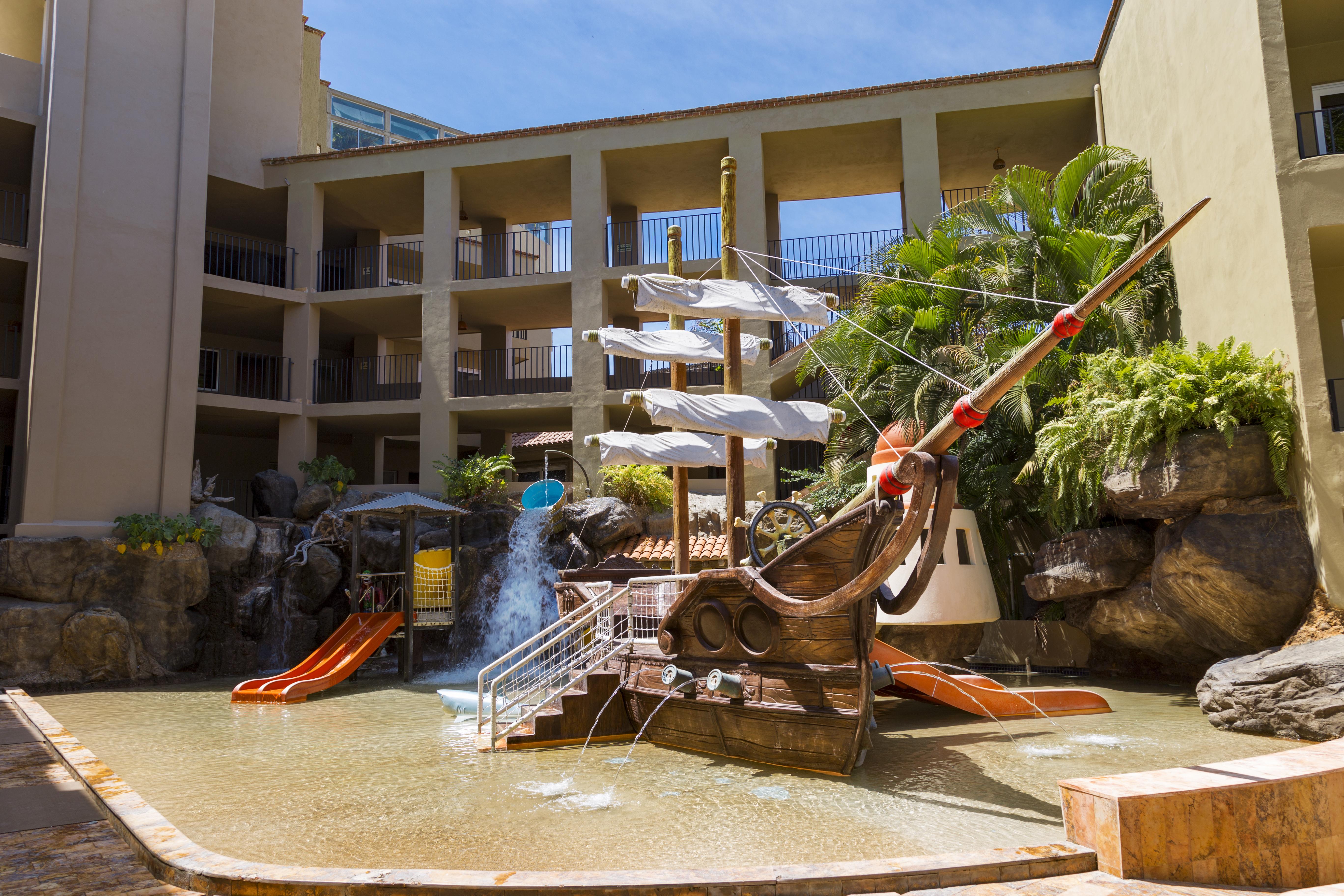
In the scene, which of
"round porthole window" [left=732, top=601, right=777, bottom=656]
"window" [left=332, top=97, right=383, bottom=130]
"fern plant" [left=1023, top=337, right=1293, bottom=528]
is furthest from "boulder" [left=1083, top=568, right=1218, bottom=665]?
"window" [left=332, top=97, right=383, bottom=130]

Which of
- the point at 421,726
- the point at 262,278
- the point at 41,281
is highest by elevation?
the point at 262,278

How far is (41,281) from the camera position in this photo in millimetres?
18641

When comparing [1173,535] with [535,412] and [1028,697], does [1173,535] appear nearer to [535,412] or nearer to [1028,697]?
[1028,697]

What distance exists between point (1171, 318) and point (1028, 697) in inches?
298

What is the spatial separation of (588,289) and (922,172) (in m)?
8.42

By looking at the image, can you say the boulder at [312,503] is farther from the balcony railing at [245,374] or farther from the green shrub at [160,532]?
the balcony railing at [245,374]

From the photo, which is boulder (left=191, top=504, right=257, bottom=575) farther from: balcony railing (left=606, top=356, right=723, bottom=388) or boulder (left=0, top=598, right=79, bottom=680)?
balcony railing (left=606, top=356, right=723, bottom=388)

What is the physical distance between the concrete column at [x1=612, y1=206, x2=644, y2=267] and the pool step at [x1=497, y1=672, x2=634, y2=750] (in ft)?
51.6

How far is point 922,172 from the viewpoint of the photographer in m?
20.9

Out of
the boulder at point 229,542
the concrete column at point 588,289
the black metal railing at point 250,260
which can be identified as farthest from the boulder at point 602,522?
the black metal railing at point 250,260

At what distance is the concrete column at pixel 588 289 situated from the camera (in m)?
22.2

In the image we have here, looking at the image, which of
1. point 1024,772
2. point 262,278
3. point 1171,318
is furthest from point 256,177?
point 1024,772

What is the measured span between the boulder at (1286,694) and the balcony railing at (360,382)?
19.1m

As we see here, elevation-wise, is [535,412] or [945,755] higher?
[535,412]
